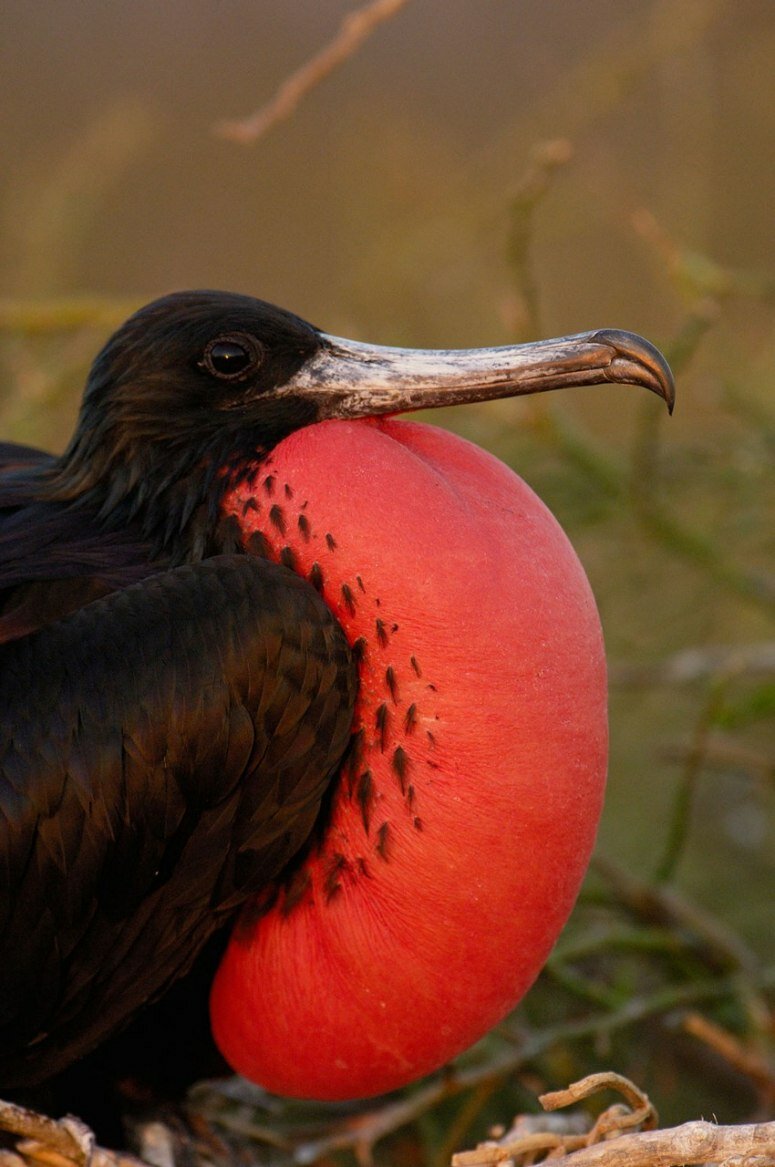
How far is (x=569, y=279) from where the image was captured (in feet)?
18.7

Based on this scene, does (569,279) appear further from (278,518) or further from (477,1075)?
(278,518)

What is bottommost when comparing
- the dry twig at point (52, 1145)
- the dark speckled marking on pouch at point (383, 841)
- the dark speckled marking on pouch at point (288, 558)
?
the dry twig at point (52, 1145)

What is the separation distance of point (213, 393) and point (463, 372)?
1.06 ft

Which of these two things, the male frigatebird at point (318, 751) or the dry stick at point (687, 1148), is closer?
the dry stick at point (687, 1148)

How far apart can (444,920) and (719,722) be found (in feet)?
3.85

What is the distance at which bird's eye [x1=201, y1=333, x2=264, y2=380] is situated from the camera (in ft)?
6.86

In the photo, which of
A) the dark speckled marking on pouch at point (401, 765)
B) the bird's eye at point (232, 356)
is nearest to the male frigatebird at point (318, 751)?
the dark speckled marking on pouch at point (401, 765)

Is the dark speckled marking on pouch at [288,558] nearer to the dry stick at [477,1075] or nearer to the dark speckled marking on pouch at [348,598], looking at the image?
the dark speckled marking on pouch at [348,598]

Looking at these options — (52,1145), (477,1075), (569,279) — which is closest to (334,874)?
(52,1145)

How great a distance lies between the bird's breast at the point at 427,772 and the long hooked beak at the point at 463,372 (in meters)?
0.11

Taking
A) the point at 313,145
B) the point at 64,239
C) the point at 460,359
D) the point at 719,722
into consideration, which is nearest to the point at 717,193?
the point at 313,145

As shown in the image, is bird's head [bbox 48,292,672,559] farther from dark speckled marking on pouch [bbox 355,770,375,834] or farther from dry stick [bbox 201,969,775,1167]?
dry stick [bbox 201,969,775,1167]

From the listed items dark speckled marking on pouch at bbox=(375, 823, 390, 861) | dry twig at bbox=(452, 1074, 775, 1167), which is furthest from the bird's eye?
dry twig at bbox=(452, 1074, 775, 1167)

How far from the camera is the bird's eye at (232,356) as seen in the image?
6.86 feet
